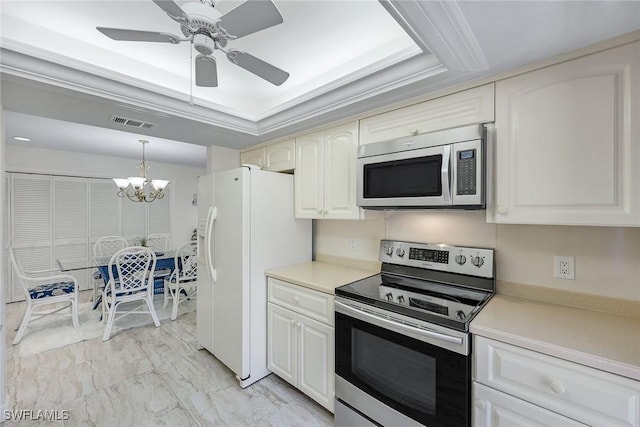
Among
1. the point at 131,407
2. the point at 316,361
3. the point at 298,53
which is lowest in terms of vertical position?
the point at 131,407

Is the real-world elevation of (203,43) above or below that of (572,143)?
above

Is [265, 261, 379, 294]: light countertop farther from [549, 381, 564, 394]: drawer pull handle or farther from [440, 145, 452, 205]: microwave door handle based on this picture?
[549, 381, 564, 394]: drawer pull handle

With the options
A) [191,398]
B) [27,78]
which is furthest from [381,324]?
[27,78]

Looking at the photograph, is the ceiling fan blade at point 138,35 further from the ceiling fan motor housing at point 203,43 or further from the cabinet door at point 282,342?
the cabinet door at point 282,342

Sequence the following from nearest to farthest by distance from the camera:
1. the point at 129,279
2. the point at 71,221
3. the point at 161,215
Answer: the point at 129,279 < the point at 71,221 < the point at 161,215

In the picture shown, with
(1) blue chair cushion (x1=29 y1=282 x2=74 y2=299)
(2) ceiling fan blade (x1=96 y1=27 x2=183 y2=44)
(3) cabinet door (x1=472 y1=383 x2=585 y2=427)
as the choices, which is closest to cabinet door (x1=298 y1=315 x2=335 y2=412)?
(3) cabinet door (x1=472 y1=383 x2=585 y2=427)

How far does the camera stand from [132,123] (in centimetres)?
223

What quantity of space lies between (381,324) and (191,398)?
161 cm

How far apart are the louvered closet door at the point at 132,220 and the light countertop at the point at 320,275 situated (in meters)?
4.04

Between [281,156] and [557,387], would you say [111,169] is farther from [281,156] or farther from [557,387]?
[557,387]

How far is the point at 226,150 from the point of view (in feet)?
9.95

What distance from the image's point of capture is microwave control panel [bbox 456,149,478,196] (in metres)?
1.45

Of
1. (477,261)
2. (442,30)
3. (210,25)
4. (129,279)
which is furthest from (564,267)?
(129,279)

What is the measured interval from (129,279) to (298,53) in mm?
3094
